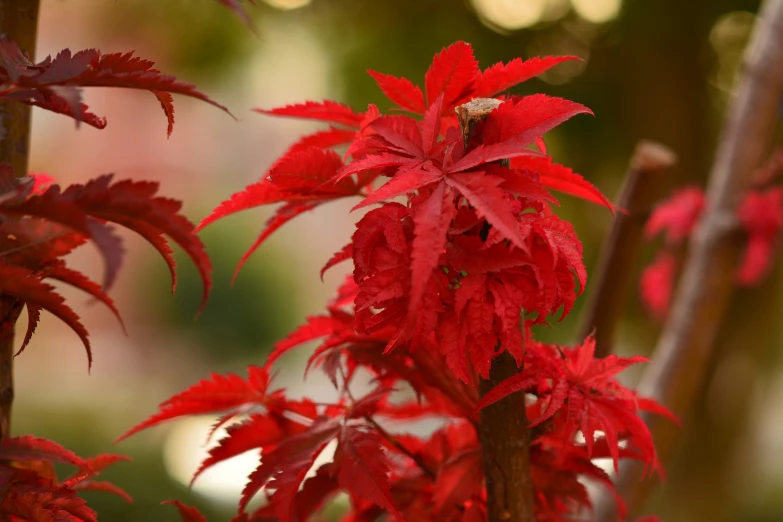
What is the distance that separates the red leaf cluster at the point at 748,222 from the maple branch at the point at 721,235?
0.06 feet

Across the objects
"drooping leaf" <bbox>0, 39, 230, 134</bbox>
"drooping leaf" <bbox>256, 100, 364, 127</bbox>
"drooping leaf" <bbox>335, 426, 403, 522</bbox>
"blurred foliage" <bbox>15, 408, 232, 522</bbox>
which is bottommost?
"blurred foliage" <bbox>15, 408, 232, 522</bbox>

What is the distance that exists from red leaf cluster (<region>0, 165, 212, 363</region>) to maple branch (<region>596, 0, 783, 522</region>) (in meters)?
0.76

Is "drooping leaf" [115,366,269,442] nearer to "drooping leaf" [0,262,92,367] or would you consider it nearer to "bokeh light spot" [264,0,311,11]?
"drooping leaf" [0,262,92,367]

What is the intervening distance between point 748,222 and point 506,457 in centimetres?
70

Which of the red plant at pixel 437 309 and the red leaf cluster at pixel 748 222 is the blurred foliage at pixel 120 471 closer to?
the red leaf cluster at pixel 748 222

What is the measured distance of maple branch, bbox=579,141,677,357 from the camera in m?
0.70

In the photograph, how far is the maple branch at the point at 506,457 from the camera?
360mm

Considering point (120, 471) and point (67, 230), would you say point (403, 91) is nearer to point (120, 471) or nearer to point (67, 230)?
point (67, 230)

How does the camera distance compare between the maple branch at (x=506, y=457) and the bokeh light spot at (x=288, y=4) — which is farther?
the bokeh light spot at (x=288, y=4)

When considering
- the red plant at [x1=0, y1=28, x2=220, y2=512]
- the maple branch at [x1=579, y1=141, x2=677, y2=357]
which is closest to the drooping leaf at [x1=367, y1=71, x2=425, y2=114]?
the red plant at [x1=0, y1=28, x2=220, y2=512]

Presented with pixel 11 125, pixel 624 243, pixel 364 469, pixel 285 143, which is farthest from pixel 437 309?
pixel 285 143

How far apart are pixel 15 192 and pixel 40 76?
A: 4 centimetres

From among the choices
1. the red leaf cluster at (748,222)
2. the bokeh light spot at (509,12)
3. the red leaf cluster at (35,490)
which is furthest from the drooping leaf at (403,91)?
the bokeh light spot at (509,12)

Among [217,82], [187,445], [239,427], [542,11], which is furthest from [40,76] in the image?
[217,82]
